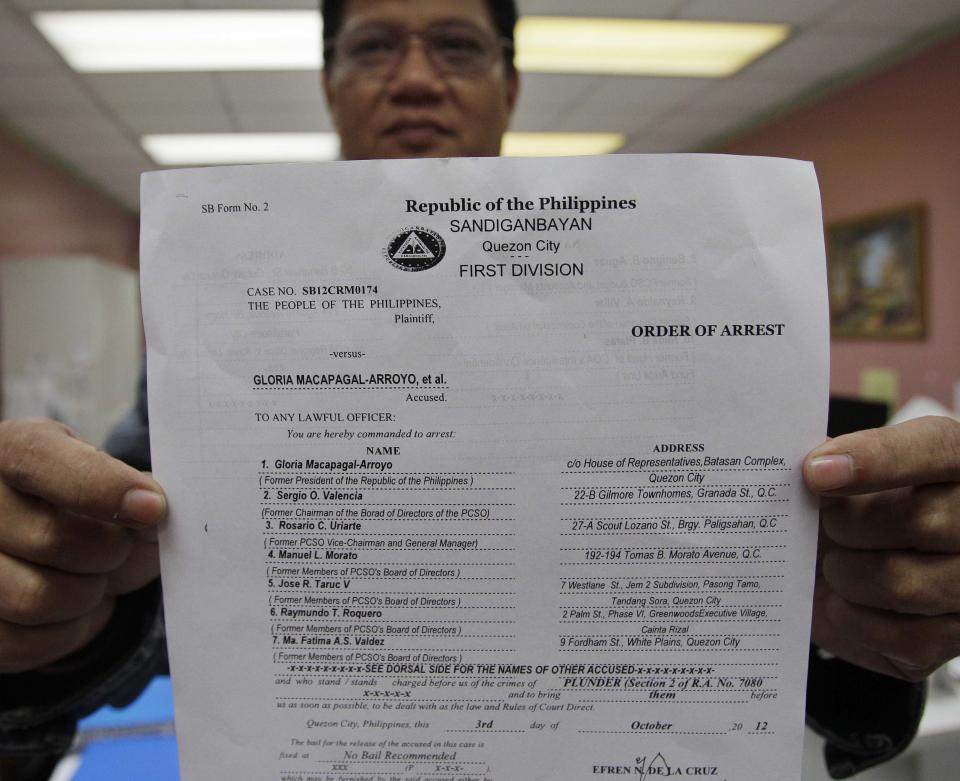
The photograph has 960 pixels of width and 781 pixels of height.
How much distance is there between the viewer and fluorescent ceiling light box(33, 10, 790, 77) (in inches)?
97.1

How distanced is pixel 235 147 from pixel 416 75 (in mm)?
3847

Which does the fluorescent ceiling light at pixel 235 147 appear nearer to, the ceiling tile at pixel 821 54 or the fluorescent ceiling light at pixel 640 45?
the fluorescent ceiling light at pixel 640 45

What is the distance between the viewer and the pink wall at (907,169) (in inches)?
108

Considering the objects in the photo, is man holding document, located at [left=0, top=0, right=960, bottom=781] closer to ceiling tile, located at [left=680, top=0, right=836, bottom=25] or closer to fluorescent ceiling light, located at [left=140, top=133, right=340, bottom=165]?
ceiling tile, located at [left=680, top=0, right=836, bottom=25]

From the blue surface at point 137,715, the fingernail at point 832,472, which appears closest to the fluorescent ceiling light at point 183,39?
the blue surface at point 137,715

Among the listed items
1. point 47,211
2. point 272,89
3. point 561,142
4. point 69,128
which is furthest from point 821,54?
point 47,211

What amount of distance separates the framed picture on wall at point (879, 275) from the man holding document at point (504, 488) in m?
2.94

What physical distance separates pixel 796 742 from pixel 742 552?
5.5 inches

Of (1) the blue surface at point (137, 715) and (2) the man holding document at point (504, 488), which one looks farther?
(1) the blue surface at point (137, 715)

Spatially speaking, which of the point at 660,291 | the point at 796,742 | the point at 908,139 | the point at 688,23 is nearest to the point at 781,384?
the point at 660,291

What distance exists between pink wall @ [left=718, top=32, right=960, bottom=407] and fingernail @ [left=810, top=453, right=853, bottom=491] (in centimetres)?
299

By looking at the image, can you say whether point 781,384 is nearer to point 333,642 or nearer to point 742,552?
point 742,552

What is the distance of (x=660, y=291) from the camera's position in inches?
16.7

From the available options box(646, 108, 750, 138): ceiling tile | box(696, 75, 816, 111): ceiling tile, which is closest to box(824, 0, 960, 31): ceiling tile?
box(696, 75, 816, 111): ceiling tile
